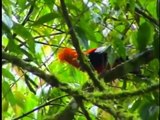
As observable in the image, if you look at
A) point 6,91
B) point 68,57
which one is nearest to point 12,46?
point 6,91

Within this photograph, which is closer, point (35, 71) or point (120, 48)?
point (35, 71)

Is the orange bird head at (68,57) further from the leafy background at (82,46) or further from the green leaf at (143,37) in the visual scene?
the green leaf at (143,37)

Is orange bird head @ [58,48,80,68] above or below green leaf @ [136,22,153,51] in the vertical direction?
above

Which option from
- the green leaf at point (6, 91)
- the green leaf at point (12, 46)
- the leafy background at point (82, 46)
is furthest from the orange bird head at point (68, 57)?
the green leaf at point (12, 46)

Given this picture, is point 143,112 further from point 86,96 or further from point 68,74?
point 68,74

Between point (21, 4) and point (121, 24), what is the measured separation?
1.27 ft

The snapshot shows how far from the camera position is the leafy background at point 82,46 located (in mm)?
717

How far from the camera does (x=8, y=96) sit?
35.8 inches

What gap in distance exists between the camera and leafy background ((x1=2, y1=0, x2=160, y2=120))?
717 millimetres

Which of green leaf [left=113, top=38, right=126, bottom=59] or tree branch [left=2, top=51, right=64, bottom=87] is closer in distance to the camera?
tree branch [left=2, top=51, right=64, bottom=87]

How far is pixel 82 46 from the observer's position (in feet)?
2.91

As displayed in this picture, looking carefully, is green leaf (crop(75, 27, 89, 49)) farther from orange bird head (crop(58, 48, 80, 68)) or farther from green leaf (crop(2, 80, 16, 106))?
orange bird head (crop(58, 48, 80, 68))

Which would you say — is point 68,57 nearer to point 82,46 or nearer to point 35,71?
point 82,46

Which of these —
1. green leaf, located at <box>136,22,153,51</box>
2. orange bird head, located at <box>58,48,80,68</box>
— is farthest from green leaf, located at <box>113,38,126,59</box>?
orange bird head, located at <box>58,48,80,68</box>
